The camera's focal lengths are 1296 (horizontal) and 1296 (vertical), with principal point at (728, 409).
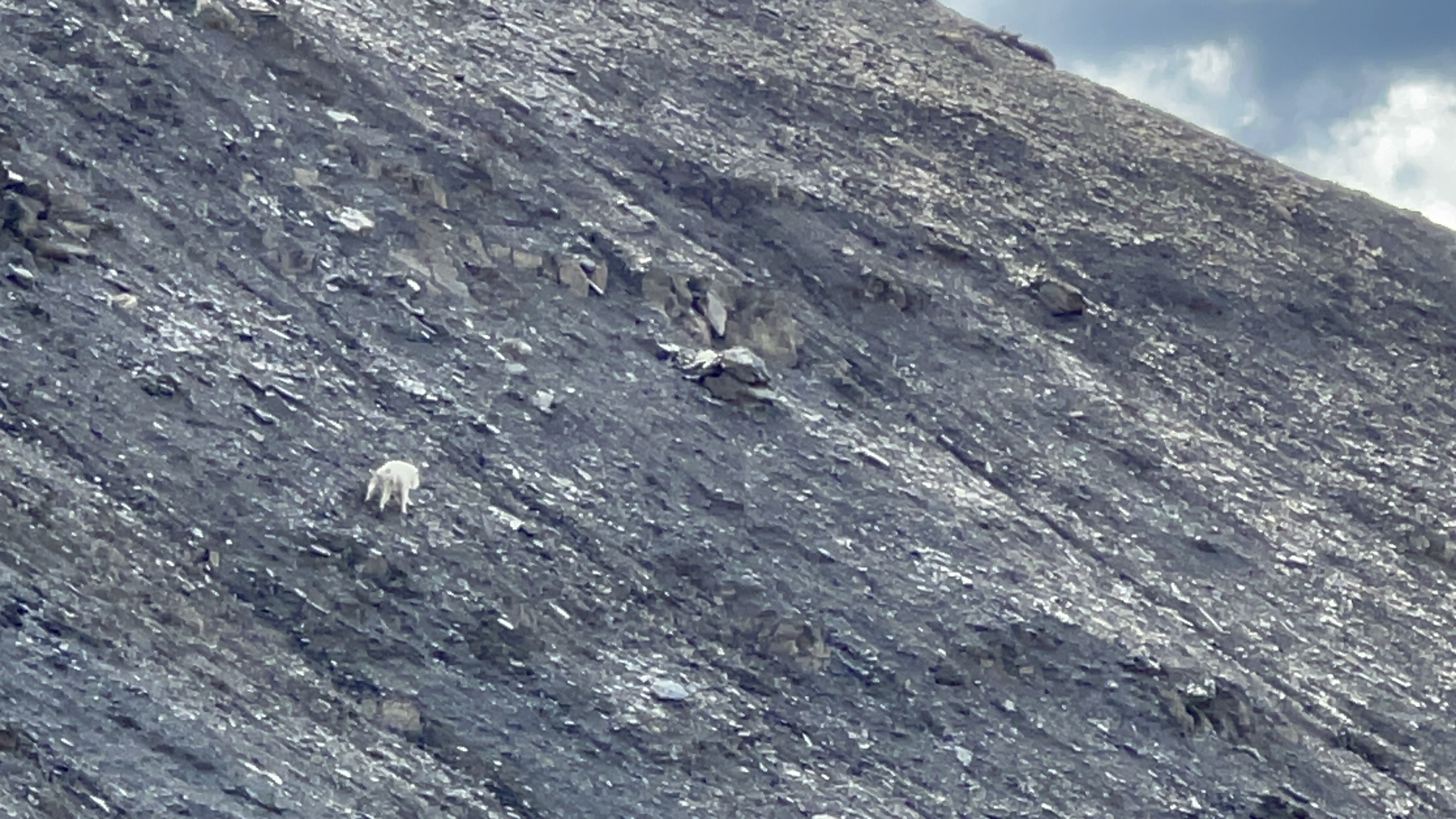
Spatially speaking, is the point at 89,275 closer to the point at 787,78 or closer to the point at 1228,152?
the point at 787,78

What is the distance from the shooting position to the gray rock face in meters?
10.0

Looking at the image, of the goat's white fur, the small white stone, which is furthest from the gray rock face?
the goat's white fur

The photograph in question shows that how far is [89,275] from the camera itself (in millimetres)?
11648

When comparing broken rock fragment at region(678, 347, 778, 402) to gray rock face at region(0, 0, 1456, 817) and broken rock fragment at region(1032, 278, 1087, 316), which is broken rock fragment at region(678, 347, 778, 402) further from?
broken rock fragment at region(1032, 278, 1087, 316)

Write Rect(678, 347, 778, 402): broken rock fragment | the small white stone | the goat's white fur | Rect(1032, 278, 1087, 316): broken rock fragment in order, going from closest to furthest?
1. the small white stone
2. the goat's white fur
3. Rect(678, 347, 778, 402): broken rock fragment
4. Rect(1032, 278, 1087, 316): broken rock fragment

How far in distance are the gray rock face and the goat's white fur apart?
19 cm

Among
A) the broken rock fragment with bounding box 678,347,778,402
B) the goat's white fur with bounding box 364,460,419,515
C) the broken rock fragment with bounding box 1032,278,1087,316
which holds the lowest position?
the goat's white fur with bounding box 364,460,419,515

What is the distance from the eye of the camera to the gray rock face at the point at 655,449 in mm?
10039

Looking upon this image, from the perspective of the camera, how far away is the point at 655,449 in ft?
41.6

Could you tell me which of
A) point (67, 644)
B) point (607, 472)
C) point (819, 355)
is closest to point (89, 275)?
point (67, 644)

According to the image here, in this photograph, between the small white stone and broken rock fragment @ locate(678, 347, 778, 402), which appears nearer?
the small white stone

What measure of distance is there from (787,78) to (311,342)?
28.7 feet

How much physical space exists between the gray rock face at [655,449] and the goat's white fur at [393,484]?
7.4 inches

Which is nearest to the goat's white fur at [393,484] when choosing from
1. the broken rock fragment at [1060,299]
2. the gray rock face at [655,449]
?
the gray rock face at [655,449]
